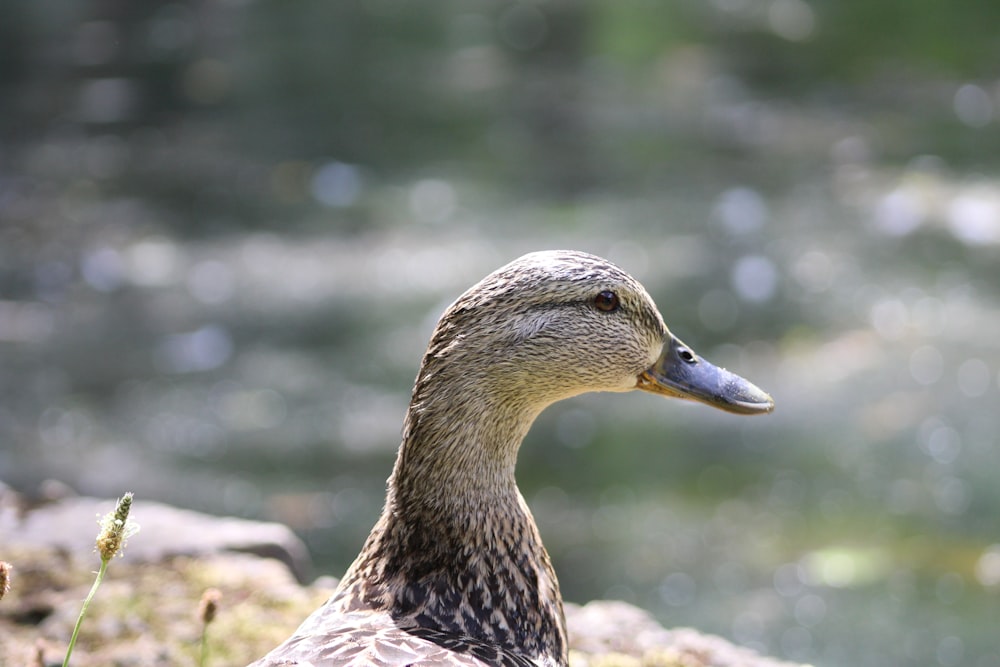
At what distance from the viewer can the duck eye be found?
2570mm

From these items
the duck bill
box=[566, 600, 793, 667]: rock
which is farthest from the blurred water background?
the duck bill

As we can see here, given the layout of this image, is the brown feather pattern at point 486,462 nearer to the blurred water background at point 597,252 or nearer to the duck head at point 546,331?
the duck head at point 546,331

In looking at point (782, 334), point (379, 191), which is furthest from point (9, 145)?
point (782, 334)

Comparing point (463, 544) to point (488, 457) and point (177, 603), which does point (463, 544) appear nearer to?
point (488, 457)

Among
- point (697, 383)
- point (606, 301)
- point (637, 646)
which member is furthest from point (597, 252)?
point (606, 301)

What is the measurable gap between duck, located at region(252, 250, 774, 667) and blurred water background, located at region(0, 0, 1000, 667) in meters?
2.29

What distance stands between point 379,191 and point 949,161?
3.62 meters

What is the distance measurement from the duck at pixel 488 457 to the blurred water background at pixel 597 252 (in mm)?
2290

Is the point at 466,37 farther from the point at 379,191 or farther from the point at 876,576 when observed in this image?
the point at 876,576

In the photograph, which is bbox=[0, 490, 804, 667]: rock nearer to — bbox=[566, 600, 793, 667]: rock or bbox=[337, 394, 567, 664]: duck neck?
bbox=[566, 600, 793, 667]: rock

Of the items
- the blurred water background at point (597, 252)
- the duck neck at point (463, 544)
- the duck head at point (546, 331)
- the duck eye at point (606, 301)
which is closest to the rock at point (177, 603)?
the duck neck at point (463, 544)

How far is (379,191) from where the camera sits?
28.1 ft

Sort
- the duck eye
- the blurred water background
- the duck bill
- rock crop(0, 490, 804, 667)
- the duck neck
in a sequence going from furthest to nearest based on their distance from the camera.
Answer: the blurred water background → rock crop(0, 490, 804, 667) → the duck bill → the duck eye → the duck neck

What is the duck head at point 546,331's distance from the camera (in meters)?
2.49
